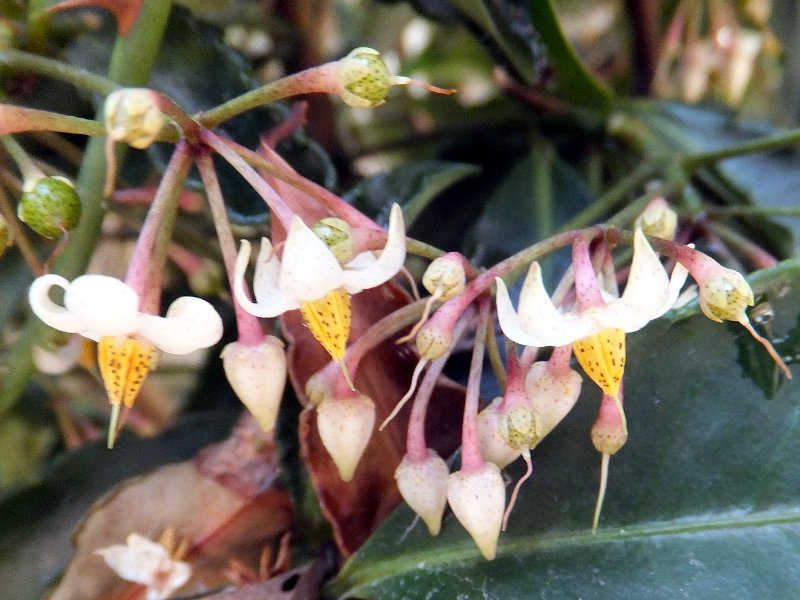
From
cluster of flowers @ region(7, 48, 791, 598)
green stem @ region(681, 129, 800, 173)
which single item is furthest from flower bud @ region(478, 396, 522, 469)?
green stem @ region(681, 129, 800, 173)

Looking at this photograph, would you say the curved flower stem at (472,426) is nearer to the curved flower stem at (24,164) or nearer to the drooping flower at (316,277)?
the drooping flower at (316,277)

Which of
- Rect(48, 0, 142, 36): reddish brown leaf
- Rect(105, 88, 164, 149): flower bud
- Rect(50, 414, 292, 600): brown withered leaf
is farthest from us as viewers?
Rect(50, 414, 292, 600): brown withered leaf

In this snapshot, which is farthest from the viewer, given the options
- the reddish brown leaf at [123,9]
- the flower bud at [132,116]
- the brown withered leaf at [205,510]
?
the brown withered leaf at [205,510]

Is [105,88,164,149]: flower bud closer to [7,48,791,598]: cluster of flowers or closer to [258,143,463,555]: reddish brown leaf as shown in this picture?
[7,48,791,598]: cluster of flowers

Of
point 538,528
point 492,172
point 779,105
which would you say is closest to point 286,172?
point 538,528

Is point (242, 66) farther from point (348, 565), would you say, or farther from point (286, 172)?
point (348, 565)

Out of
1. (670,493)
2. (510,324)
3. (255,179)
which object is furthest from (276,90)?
(670,493)

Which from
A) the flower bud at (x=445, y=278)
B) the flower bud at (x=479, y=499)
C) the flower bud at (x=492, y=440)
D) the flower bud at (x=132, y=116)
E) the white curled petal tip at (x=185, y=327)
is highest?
the flower bud at (x=132, y=116)

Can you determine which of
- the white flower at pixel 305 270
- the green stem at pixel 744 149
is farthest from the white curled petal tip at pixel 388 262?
the green stem at pixel 744 149
